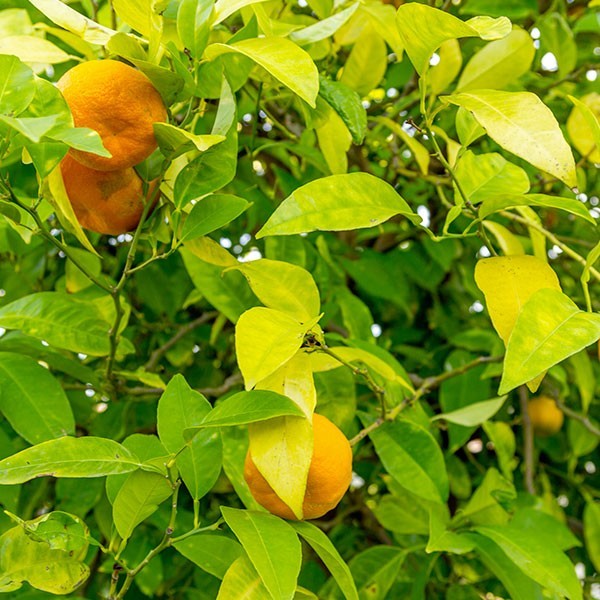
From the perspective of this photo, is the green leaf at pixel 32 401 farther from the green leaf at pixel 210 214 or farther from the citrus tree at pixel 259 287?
the green leaf at pixel 210 214

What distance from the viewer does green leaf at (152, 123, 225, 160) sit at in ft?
1.64

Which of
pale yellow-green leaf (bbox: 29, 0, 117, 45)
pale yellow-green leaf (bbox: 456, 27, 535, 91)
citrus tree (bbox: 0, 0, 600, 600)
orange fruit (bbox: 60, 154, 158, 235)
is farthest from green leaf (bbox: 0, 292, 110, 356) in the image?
pale yellow-green leaf (bbox: 456, 27, 535, 91)

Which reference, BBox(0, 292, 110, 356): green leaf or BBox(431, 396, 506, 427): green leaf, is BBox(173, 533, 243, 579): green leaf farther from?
BBox(431, 396, 506, 427): green leaf

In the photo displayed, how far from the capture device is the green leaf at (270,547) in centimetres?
49

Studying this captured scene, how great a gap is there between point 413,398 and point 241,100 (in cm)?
40

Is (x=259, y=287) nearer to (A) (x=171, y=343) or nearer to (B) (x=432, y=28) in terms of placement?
(B) (x=432, y=28)

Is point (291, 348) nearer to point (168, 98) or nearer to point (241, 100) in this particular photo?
point (168, 98)

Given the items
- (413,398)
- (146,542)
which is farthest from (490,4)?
(146,542)

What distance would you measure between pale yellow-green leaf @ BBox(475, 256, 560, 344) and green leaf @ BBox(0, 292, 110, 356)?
335 mm

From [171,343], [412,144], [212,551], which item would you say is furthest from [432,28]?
[171,343]

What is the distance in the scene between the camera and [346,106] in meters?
0.61

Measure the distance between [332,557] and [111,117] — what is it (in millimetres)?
329

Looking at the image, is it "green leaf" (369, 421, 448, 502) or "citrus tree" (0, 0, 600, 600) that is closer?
"citrus tree" (0, 0, 600, 600)

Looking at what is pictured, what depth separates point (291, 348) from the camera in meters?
0.51
